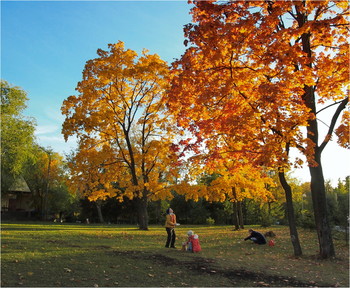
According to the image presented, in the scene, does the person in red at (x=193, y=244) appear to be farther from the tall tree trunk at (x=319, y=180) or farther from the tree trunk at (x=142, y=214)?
the tree trunk at (x=142, y=214)

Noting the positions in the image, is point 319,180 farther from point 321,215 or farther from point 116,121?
point 116,121

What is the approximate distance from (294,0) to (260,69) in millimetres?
2700

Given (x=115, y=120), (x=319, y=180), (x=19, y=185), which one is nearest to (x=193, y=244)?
(x=319, y=180)

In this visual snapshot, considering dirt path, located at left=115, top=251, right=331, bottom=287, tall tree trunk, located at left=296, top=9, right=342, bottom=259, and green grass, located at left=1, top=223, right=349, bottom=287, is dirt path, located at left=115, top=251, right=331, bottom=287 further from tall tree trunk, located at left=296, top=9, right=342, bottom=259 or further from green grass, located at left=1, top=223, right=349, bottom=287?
tall tree trunk, located at left=296, top=9, right=342, bottom=259

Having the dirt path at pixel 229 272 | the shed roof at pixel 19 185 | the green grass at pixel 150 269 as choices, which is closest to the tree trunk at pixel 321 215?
the green grass at pixel 150 269

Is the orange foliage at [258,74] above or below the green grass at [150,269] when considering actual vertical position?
above

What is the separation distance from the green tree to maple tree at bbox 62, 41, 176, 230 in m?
12.8

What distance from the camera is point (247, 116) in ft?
35.8

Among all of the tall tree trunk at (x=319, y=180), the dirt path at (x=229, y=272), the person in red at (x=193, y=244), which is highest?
the tall tree trunk at (x=319, y=180)

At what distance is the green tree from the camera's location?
30.8 m

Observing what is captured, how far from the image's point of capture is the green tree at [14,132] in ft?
Answer: 101

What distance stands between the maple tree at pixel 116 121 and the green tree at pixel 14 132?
12.8 meters

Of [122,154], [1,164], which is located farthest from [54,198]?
[122,154]

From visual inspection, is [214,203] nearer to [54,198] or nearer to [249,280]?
[54,198]
